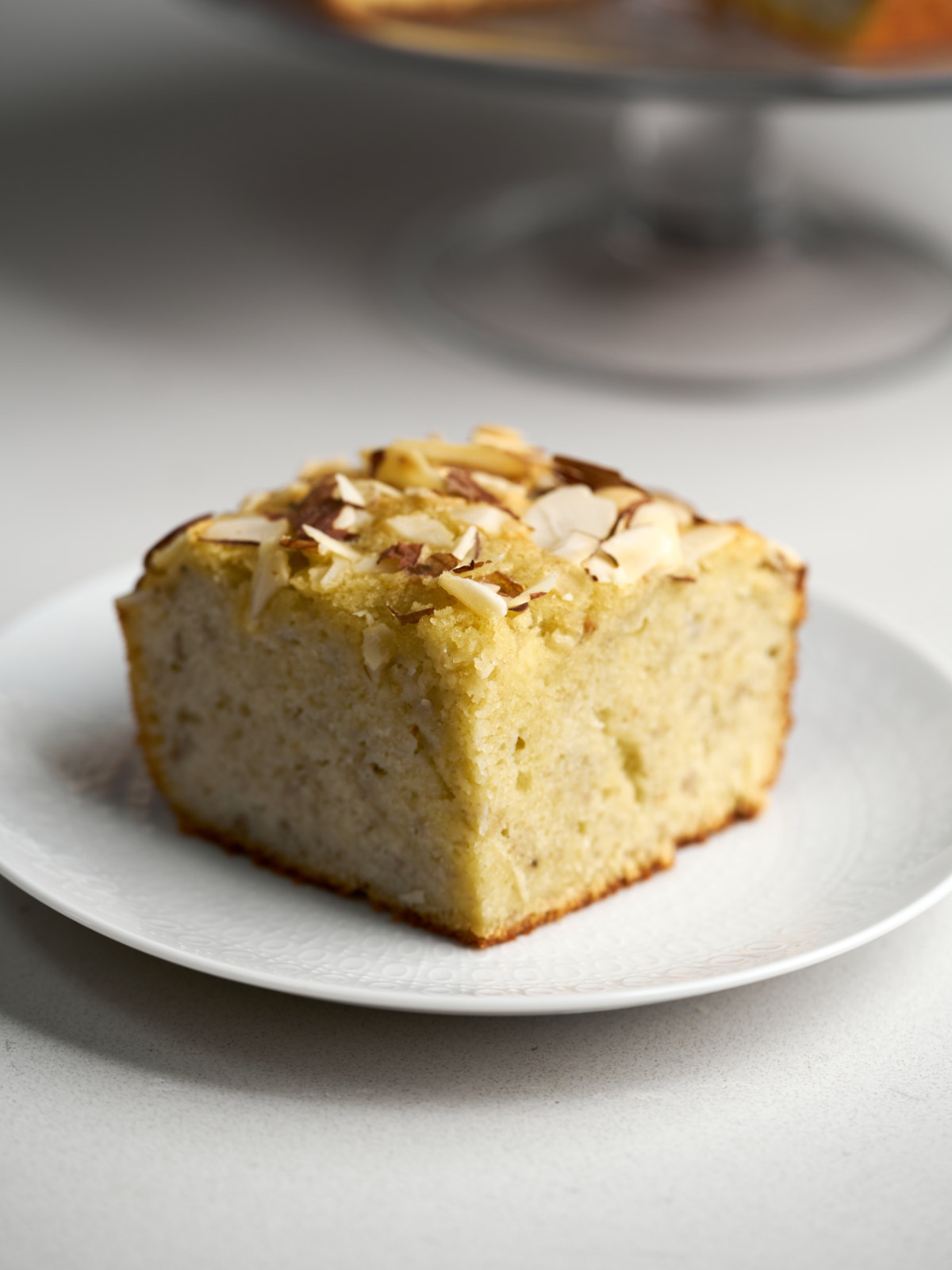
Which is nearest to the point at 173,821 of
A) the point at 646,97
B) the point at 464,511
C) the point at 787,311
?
the point at 464,511

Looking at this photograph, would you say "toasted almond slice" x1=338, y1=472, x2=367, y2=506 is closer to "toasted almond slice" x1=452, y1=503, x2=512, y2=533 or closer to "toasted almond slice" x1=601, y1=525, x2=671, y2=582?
"toasted almond slice" x1=452, y1=503, x2=512, y2=533

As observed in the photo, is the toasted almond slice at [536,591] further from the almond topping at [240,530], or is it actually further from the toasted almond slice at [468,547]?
the almond topping at [240,530]

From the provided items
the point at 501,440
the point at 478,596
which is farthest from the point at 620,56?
the point at 478,596

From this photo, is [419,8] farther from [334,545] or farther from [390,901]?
[390,901]

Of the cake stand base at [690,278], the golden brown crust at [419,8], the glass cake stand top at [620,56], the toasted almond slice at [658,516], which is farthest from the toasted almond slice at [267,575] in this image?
the cake stand base at [690,278]

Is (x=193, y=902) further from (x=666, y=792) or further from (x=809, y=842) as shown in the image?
(x=809, y=842)

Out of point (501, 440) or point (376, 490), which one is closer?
point (376, 490)

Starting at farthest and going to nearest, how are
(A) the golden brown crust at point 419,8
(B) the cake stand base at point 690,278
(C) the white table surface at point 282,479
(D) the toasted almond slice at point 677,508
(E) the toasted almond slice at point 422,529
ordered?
1. (B) the cake stand base at point 690,278
2. (A) the golden brown crust at point 419,8
3. (D) the toasted almond slice at point 677,508
4. (E) the toasted almond slice at point 422,529
5. (C) the white table surface at point 282,479

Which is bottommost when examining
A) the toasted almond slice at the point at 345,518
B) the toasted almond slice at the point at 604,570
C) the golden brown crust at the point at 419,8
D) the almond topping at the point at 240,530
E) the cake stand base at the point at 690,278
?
the almond topping at the point at 240,530
